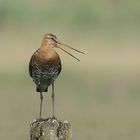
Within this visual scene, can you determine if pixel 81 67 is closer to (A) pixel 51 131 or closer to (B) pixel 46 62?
(B) pixel 46 62

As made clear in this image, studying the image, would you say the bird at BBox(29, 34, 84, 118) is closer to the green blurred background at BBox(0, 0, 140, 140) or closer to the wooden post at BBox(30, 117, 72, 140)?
the wooden post at BBox(30, 117, 72, 140)

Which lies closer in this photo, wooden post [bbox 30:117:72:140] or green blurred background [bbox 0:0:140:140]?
wooden post [bbox 30:117:72:140]

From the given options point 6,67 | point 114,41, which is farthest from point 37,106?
point 114,41

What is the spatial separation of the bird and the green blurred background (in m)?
2.31

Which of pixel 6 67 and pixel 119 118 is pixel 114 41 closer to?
pixel 6 67

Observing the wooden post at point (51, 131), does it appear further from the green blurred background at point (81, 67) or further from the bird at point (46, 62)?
the green blurred background at point (81, 67)

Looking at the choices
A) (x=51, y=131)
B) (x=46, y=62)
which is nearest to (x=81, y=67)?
(x=46, y=62)

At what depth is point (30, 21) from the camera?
80.5ft

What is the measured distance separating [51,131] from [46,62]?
228cm

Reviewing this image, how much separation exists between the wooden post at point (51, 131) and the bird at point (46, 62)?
1629 millimetres

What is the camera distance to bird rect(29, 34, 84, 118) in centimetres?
791

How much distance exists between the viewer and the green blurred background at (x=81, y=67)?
41.0 feet

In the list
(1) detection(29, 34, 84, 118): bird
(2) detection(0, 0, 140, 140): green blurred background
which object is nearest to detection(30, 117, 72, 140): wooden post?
(1) detection(29, 34, 84, 118): bird

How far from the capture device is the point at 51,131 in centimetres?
598
